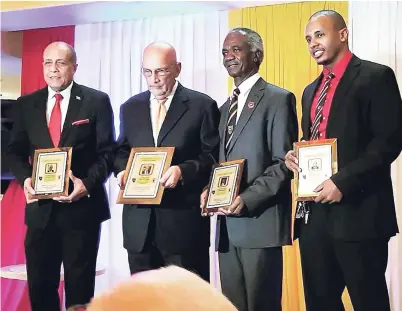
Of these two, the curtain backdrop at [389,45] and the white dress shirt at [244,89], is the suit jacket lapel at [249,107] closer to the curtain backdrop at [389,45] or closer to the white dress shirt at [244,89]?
the white dress shirt at [244,89]

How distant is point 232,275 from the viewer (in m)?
2.81

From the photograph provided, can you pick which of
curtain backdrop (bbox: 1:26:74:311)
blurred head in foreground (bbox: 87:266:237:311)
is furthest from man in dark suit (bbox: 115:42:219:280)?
blurred head in foreground (bbox: 87:266:237:311)

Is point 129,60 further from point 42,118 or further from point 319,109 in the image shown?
point 319,109

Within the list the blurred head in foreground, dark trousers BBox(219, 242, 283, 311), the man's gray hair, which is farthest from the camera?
the man's gray hair

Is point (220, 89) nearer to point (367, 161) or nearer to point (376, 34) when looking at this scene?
point (376, 34)

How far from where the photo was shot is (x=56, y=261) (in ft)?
10.3

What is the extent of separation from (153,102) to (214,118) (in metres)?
0.30

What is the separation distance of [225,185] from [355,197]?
54cm

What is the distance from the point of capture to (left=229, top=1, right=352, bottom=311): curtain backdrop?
3613mm

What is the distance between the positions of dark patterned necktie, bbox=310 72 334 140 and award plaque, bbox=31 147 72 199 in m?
1.12

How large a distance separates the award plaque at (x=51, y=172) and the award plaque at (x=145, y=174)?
31cm

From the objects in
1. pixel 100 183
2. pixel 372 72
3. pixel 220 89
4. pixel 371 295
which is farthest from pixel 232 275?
pixel 220 89

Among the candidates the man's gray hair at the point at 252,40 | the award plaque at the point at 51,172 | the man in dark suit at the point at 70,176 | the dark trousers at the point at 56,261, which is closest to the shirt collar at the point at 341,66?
the man's gray hair at the point at 252,40

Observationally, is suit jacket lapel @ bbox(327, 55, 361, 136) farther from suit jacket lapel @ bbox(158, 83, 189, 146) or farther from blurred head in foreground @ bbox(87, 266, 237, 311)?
blurred head in foreground @ bbox(87, 266, 237, 311)
